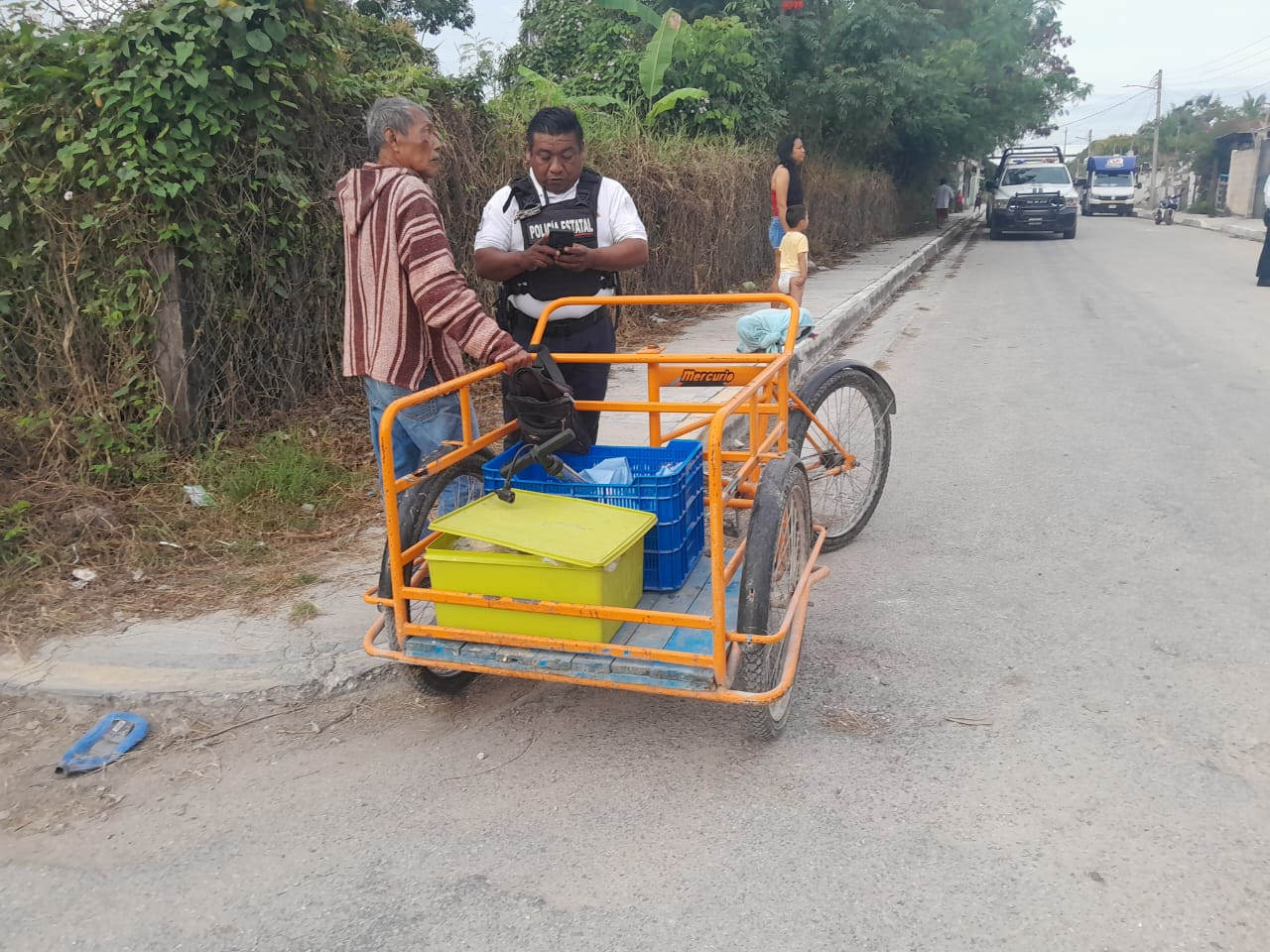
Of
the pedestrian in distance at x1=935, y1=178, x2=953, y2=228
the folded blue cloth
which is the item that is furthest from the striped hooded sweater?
the pedestrian in distance at x1=935, y1=178, x2=953, y2=228

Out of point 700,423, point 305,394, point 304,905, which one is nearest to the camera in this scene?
point 304,905

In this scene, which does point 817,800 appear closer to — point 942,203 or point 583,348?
point 583,348

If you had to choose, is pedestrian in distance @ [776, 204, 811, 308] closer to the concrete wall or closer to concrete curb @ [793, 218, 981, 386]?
concrete curb @ [793, 218, 981, 386]

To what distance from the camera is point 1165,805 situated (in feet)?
8.83

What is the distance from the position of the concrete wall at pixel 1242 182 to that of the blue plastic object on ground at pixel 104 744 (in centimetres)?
3883

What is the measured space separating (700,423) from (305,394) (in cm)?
318

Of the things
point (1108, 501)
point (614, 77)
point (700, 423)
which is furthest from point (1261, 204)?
point (700, 423)

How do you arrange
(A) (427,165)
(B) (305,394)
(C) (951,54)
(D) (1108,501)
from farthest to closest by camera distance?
(C) (951,54) → (B) (305,394) → (D) (1108,501) → (A) (427,165)

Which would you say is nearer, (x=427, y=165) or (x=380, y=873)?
(x=380, y=873)

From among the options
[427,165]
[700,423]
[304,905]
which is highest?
[427,165]

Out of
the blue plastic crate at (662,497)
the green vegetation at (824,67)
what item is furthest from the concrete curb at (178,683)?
the green vegetation at (824,67)

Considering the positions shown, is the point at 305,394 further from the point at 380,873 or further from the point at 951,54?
the point at 951,54

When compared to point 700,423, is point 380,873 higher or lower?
lower

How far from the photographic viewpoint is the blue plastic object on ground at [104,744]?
305 centimetres
